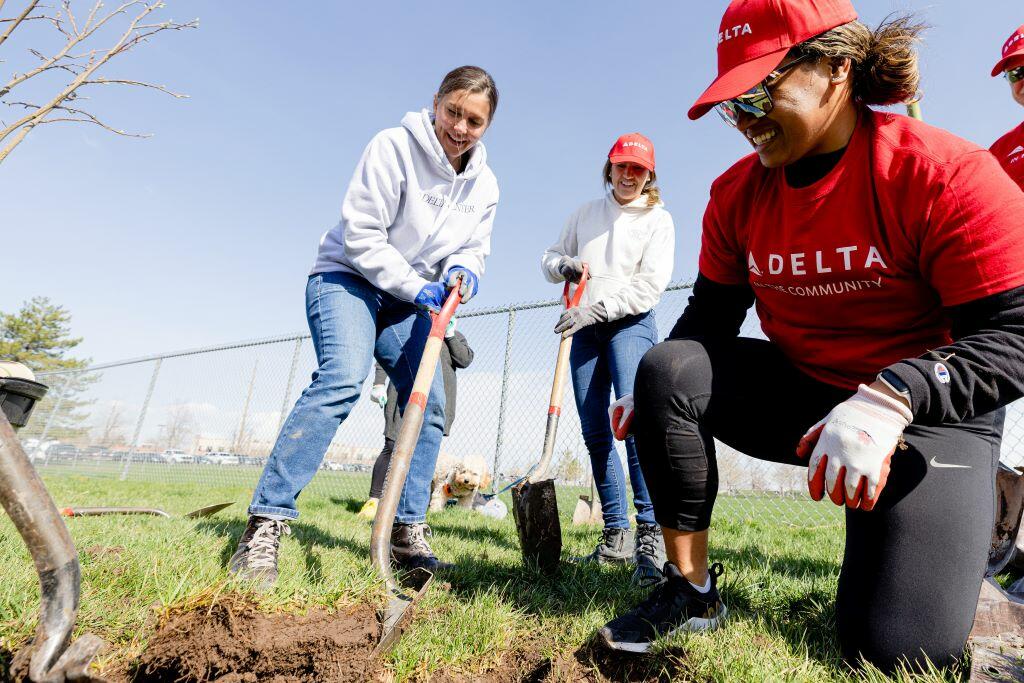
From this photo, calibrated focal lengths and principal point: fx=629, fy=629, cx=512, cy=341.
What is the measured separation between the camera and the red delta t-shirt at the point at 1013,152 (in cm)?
289

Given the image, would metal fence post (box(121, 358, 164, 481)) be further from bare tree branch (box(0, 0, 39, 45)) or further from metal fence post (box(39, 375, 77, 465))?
bare tree branch (box(0, 0, 39, 45))

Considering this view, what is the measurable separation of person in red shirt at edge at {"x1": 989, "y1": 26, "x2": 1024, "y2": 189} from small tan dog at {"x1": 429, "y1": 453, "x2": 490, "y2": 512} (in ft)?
16.5

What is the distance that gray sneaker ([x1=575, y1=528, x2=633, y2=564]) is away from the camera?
10.2 ft

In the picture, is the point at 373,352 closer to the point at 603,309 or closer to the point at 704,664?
the point at 603,309

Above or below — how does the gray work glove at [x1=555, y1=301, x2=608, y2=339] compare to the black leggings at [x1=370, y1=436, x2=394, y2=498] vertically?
above

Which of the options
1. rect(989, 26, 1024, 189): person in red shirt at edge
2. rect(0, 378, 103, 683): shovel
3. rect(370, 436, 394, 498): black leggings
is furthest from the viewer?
rect(370, 436, 394, 498): black leggings

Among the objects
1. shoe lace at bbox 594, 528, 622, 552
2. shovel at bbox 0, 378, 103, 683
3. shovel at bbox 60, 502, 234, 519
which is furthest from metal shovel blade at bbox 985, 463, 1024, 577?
shovel at bbox 60, 502, 234, 519

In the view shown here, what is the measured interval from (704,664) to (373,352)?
6.23 ft

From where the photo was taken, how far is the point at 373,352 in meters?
2.89

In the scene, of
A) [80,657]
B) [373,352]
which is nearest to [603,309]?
[373,352]

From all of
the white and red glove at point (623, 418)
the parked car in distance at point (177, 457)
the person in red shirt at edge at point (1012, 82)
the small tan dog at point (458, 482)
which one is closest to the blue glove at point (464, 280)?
the white and red glove at point (623, 418)

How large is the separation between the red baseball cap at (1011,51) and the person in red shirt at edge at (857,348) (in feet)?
5.88

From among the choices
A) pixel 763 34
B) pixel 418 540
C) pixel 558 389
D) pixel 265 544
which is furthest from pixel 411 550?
pixel 763 34

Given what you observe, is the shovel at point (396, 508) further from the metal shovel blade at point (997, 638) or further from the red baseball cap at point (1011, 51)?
the red baseball cap at point (1011, 51)
